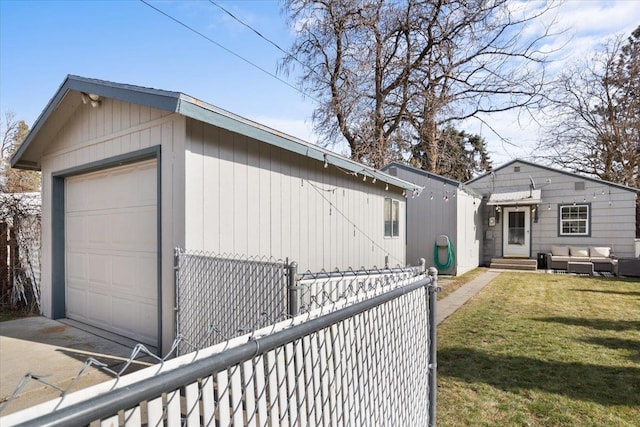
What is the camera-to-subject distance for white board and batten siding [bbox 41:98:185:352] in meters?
4.84

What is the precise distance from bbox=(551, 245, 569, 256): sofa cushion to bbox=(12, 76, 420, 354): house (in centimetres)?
1015

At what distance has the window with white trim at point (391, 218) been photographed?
32.4 ft

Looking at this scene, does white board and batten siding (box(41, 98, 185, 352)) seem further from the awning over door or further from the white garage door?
the awning over door

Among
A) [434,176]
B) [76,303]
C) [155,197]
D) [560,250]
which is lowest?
[76,303]

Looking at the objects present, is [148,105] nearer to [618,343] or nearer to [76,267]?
[76,267]

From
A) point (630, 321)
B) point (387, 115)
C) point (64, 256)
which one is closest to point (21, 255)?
point (64, 256)

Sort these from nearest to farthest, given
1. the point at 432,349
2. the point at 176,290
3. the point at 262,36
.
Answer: the point at 432,349
the point at 176,290
the point at 262,36

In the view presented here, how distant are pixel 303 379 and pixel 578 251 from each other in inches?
609

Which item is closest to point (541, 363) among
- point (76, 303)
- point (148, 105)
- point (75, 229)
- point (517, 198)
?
point (148, 105)

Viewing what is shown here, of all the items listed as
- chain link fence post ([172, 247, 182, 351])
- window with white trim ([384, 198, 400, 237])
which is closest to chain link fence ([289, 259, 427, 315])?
chain link fence post ([172, 247, 182, 351])

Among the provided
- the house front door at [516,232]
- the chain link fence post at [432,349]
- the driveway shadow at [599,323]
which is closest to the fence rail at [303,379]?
the chain link fence post at [432,349]

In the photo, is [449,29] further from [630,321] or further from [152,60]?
[630,321]

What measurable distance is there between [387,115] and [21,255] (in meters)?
14.5

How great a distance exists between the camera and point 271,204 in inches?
237
